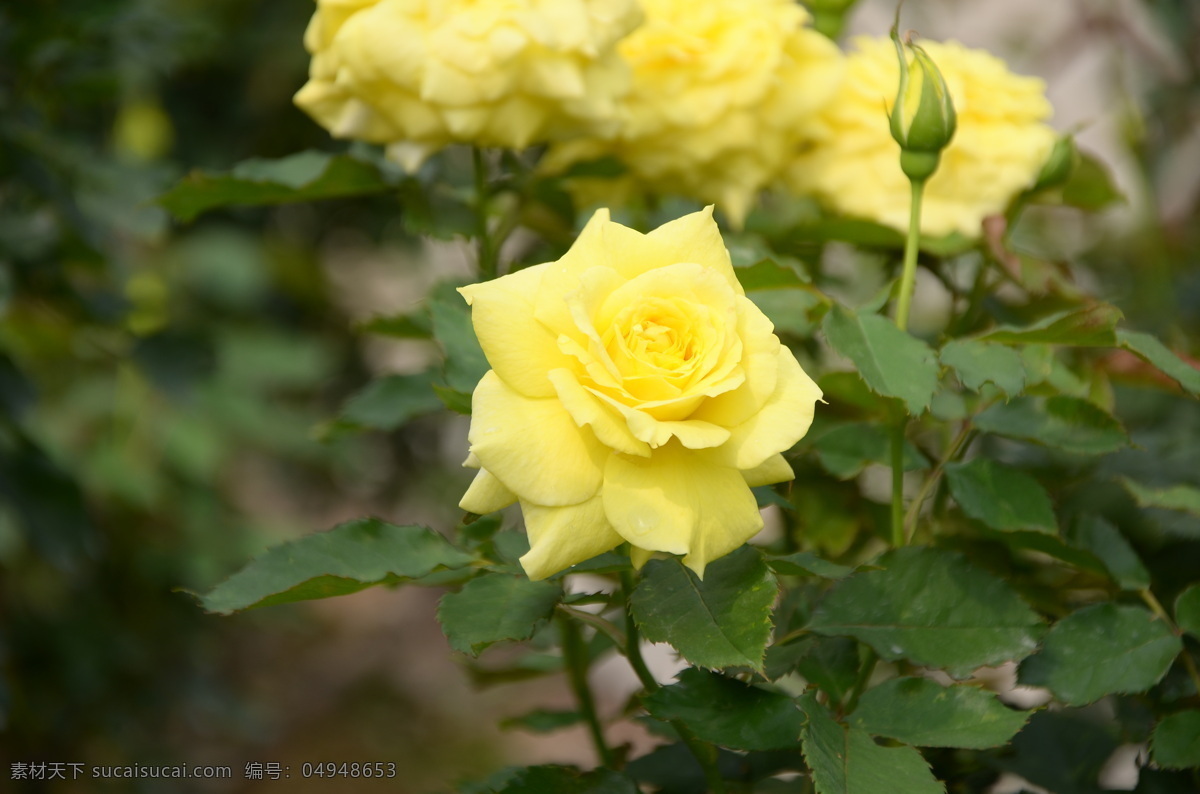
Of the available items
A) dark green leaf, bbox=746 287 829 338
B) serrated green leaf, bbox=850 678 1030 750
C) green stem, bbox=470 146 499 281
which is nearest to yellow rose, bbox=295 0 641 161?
green stem, bbox=470 146 499 281

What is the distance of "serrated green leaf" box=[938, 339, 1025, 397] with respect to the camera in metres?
0.47

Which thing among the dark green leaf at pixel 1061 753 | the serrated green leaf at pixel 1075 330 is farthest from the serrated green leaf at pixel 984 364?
the dark green leaf at pixel 1061 753

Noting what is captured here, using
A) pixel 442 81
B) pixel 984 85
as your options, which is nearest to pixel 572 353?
pixel 442 81

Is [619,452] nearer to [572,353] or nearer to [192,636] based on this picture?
[572,353]

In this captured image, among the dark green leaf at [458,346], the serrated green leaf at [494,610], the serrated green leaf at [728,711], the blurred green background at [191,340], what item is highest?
the dark green leaf at [458,346]

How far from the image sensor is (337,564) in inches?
19.3

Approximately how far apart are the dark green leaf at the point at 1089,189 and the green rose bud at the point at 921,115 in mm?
263

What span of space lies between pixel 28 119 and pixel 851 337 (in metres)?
0.75

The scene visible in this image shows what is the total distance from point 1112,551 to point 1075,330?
18cm

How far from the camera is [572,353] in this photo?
399mm

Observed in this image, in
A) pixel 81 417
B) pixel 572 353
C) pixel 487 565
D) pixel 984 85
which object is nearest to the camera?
pixel 572 353

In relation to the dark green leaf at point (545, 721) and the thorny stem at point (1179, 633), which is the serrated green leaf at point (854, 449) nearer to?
the thorny stem at point (1179, 633)

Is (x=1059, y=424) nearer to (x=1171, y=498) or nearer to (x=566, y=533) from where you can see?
(x=1171, y=498)

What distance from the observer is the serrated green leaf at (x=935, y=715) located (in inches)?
17.8
